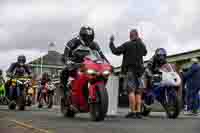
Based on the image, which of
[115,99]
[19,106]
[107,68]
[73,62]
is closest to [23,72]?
[19,106]

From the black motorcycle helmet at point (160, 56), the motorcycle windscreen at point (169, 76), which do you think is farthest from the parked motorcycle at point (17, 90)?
the motorcycle windscreen at point (169, 76)

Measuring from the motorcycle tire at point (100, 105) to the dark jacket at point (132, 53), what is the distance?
1.96m

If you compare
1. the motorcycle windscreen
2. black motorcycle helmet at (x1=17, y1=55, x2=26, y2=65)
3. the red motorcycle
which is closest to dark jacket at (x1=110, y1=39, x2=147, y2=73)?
the motorcycle windscreen

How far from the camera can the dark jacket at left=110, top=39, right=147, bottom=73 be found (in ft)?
32.6

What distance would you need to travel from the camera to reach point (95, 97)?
321 inches

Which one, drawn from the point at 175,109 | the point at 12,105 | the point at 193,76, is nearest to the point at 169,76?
the point at 175,109

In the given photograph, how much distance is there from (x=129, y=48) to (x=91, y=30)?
1.17 meters

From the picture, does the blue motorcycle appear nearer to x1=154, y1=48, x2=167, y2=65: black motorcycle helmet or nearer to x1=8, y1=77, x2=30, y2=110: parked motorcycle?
x1=154, y1=48, x2=167, y2=65: black motorcycle helmet

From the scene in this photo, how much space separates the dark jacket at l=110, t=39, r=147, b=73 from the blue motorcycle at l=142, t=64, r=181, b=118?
0.86 metres

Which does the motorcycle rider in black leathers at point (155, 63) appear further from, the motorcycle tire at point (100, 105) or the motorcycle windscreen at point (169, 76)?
the motorcycle tire at point (100, 105)

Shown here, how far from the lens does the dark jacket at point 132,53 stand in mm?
9922

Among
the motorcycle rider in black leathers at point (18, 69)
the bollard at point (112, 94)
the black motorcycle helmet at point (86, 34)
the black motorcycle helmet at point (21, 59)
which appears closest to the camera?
the black motorcycle helmet at point (86, 34)

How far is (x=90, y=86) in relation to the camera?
27.2 ft

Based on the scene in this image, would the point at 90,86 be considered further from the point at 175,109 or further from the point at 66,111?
the point at 175,109
